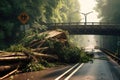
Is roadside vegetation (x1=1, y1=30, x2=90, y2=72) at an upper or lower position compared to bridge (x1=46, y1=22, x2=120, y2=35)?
lower

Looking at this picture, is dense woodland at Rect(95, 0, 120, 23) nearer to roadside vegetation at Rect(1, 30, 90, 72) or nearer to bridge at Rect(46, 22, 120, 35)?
bridge at Rect(46, 22, 120, 35)

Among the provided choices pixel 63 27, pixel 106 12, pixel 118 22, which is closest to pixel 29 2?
pixel 63 27

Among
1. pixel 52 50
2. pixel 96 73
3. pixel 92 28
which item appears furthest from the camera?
pixel 92 28

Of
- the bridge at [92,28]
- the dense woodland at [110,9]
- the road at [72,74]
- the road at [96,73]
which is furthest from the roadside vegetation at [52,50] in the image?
the dense woodland at [110,9]

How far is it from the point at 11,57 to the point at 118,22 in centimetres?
6291

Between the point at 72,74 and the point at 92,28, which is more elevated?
the point at 92,28

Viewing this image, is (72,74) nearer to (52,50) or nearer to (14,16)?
(52,50)

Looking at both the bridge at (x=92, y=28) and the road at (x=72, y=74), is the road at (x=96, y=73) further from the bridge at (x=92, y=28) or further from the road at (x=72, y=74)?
the bridge at (x=92, y=28)

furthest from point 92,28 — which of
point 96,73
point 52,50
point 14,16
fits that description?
point 96,73

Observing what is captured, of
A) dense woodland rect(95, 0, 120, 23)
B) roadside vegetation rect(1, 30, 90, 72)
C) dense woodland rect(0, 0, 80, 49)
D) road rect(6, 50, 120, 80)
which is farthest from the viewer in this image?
A: dense woodland rect(95, 0, 120, 23)

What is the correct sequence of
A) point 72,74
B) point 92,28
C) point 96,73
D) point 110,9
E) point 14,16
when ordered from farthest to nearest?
point 110,9 → point 92,28 → point 14,16 → point 96,73 → point 72,74

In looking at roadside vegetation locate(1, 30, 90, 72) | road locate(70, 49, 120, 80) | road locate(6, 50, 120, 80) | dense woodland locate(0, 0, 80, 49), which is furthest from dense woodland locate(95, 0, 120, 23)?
road locate(6, 50, 120, 80)

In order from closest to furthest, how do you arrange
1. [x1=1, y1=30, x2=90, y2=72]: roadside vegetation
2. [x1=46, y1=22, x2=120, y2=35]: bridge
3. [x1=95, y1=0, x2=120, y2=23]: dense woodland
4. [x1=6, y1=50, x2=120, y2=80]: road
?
[x1=6, y1=50, x2=120, y2=80]: road < [x1=1, y1=30, x2=90, y2=72]: roadside vegetation < [x1=46, y1=22, x2=120, y2=35]: bridge < [x1=95, y1=0, x2=120, y2=23]: dense woodland

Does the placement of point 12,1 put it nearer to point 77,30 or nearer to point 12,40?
point 12,40
